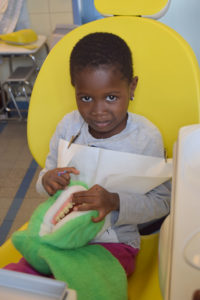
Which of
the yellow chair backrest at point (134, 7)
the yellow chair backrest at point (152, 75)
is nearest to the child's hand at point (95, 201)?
the yellow chair backrest at point (152, 75)

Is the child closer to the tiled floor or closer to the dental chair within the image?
the dental chair

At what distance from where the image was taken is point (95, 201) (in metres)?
0.81

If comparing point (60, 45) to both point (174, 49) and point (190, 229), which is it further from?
point (190, 229)

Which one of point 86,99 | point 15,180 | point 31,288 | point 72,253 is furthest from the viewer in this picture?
point 15,180

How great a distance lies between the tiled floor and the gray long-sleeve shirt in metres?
0.96

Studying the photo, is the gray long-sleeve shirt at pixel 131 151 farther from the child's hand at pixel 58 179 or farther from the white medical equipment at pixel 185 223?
the white medical equipment at pixel 185 223

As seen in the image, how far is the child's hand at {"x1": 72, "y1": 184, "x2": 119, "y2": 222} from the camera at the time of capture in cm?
80

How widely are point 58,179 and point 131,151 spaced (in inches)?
8.2

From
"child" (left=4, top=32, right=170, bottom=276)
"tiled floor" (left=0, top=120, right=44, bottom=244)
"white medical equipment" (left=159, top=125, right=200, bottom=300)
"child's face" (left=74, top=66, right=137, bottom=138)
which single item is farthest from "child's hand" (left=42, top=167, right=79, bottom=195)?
"tiled floor" (left=0, top=120, right=44, bottom=244)

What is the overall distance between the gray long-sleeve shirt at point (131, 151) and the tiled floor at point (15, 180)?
0.96 meters

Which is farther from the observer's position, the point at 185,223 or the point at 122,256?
the point at 122,256

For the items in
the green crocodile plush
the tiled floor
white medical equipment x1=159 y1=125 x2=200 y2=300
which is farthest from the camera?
the tiled floor

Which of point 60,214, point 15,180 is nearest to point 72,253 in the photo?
point 60,214

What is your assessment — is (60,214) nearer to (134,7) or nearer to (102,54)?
(102,54)
